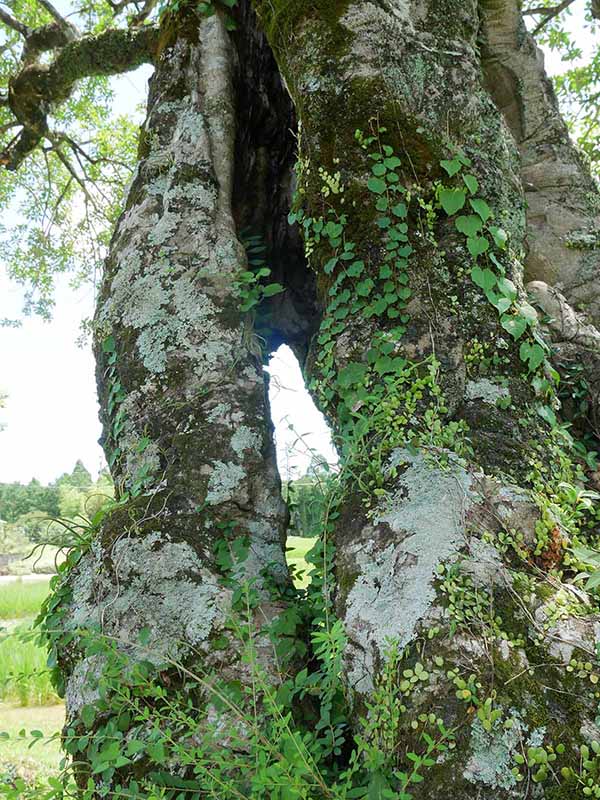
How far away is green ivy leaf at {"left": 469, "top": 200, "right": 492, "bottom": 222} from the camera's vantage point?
103 inches

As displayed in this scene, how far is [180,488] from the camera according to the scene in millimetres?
2643

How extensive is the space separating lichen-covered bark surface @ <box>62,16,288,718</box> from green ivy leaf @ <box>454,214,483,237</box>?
108 centimetres

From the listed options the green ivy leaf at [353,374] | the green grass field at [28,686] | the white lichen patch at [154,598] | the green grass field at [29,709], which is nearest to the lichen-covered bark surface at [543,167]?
the green ivy leaf at [353,374]

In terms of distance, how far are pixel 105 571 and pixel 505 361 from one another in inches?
69.9

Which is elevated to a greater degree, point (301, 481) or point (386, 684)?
point (301, 481)

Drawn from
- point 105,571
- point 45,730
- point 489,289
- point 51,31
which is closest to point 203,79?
point 489,289

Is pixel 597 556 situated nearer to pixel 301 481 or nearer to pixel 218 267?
pixel 301 481

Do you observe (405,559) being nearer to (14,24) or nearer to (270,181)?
(270,181)

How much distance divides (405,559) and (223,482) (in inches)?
35.3

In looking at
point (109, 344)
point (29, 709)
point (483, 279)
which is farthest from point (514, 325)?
point (29, 709)

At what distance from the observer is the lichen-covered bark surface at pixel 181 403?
2387 millimetres

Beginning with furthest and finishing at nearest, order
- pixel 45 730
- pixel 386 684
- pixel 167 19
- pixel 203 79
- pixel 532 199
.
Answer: pixel 45 730 → pixel 532 199 → pixel 167 19 → pixel 203 79 → pixel 386 684

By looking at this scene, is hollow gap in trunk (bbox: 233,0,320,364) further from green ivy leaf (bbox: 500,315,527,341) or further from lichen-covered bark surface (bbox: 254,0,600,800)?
green ivy leaf (bbox: 500,315,527,341)

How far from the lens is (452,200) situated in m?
2.62
